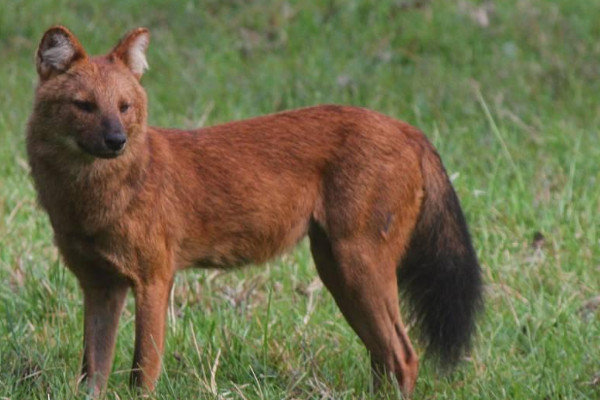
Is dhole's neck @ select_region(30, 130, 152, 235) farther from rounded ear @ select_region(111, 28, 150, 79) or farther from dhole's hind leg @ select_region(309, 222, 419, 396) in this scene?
dhole's hind leg @ select_region(309, 222, 419, 396)

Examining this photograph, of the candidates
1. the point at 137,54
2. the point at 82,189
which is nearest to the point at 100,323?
the point at 82,189

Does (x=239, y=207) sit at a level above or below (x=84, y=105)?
below

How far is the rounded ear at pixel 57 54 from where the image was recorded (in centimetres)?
554

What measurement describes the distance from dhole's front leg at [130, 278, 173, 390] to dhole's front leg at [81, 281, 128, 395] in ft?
0.60

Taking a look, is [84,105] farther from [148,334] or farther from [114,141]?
[148,334]

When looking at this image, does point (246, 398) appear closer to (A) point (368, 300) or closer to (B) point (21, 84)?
(A) point (368, 300)

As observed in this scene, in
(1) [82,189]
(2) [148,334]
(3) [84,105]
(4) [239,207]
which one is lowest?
(2) [148,334]

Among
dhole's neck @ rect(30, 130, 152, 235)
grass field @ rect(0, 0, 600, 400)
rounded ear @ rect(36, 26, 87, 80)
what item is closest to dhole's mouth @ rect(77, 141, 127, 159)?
dhole's neck @ rect(30, 130, 152, 235)

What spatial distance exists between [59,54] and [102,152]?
1.59 ft

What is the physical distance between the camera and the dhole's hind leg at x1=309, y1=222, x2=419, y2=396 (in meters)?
5.91

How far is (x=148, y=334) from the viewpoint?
5.57 meters

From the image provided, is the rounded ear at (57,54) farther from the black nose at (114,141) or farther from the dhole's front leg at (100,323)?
the dhole's front leg at (100,323)

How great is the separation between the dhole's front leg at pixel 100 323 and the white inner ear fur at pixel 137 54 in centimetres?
88

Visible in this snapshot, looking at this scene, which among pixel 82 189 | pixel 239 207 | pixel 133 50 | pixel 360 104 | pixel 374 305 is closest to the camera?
pixel 82 189
